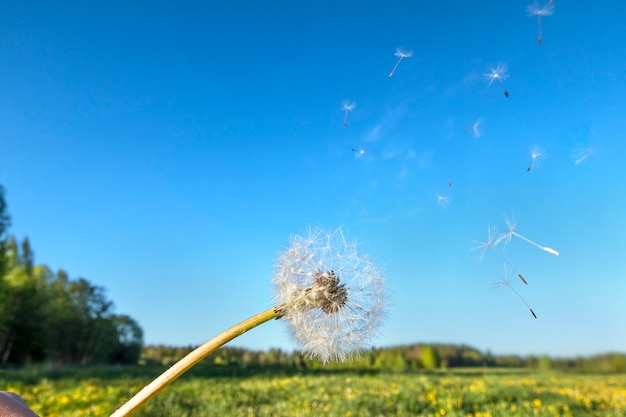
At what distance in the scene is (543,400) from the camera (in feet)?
25.0

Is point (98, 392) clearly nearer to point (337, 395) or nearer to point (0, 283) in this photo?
point (337, 395)

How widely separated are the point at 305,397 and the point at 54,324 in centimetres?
Answer: 2422

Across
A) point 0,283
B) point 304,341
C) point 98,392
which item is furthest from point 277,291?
point 0,283

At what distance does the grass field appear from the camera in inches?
261

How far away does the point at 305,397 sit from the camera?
7543 millimetres

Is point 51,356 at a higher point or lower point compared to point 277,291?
higher

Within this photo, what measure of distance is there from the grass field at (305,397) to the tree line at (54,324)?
12149 millimetres

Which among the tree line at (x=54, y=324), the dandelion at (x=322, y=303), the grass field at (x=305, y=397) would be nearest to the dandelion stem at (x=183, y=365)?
the dandelion at (x=322, y=303)

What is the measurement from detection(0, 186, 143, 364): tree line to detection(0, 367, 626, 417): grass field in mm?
12149

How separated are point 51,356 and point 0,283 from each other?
5100 mm

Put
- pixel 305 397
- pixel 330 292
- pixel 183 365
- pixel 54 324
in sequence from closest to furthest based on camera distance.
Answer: pixel 183 365 → pixel 330 292 → pixel 305 397 → pixel 54 324

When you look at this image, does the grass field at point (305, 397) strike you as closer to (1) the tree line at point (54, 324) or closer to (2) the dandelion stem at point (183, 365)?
(2) the dandelion stem at point (183, 365)

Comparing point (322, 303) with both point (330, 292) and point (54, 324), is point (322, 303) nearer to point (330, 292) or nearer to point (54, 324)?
point (330, 292)

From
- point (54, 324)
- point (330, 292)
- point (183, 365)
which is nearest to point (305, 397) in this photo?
point (330, 292)
